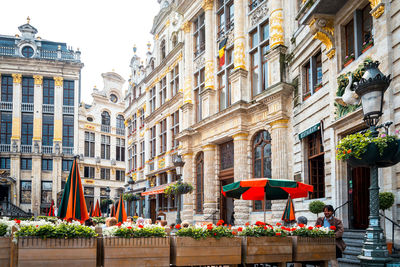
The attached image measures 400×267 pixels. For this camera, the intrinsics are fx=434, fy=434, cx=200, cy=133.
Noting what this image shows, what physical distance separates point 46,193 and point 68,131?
24.6 feet

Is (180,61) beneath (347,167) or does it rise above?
above

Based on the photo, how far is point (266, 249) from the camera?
8164 millimetres

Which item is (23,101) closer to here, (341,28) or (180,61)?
(180,61)

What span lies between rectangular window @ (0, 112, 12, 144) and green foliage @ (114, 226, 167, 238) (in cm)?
4446

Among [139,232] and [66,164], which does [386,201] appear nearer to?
[139,232]

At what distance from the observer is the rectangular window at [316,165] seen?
48.8 ft

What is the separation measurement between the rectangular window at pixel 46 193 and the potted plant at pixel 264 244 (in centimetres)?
4295

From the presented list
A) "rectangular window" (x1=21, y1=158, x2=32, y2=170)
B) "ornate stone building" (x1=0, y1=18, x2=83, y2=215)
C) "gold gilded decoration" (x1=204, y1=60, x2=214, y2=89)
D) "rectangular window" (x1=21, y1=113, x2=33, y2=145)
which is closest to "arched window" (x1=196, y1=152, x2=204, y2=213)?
"gold gilded decoration" (x1=204, y1=60, x2=214, y2=89)

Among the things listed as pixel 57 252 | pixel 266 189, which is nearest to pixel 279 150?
pixel 266 189

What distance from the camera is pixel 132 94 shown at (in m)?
43.4

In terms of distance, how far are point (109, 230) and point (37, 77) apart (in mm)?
45742

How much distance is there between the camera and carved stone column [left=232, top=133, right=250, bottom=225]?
67.6 feet

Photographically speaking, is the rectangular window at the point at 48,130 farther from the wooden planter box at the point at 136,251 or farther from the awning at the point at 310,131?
the wooden planter box at the point at 136,251

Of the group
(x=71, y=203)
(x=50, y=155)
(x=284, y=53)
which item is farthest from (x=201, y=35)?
(x=50, y=155)
